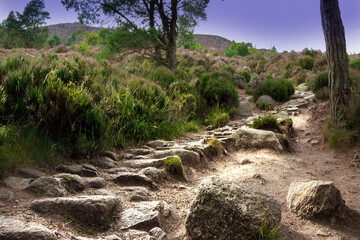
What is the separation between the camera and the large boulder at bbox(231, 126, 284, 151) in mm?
5211

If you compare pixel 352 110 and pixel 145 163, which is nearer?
pixel 145 163

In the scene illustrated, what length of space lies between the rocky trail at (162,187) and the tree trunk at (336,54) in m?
1.01

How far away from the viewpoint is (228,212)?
6.85 ft

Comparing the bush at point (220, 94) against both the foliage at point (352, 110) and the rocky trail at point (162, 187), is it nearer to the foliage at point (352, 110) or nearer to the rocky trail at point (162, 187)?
the rocky trail at point (162, 187)

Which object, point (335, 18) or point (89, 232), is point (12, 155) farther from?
point (335, 18)

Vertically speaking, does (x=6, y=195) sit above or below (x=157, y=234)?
above

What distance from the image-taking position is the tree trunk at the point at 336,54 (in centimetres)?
506

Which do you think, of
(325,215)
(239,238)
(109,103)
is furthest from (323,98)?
(239,238)

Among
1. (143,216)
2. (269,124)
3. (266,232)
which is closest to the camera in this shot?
(266,232)

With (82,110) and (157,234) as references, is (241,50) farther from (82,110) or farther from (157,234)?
(157,234)

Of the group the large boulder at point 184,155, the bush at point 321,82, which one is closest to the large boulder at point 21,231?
the large boulder at point 184,155

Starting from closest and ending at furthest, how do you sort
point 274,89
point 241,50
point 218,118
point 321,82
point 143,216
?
point 143,216 < point 218,118 < point 321,82 < point 274,89 < point 241,50

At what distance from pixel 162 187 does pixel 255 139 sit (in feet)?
9.35

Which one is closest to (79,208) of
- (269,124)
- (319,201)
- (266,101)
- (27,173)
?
(27,173)
